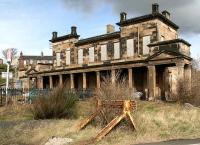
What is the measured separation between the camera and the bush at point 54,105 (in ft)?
54.0

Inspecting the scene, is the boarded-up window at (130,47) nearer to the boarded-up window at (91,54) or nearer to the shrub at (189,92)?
the boarded-up window at (91,54)

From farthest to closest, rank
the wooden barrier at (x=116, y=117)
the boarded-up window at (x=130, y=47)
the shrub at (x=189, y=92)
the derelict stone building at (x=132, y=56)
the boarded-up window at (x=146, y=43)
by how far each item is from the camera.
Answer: the boarded-up window at (x=130, y=47), the boarded-up window at (x=146, y=43), the derelict stone building at (x=132, y=56), the shrub at (x=189, y=92), the wooden barrier at (x=116, y=117)

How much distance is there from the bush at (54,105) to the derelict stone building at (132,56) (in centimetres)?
1466

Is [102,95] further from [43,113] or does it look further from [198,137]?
[198,137]

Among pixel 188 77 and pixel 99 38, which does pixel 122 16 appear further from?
pixel 188 77

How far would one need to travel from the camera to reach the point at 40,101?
16.5m

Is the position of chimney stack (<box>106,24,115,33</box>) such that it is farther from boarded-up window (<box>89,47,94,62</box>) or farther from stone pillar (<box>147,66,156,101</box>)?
stone pillar (<box>147,66,156,101</box>)

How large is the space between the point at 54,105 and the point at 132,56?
27.3 meters

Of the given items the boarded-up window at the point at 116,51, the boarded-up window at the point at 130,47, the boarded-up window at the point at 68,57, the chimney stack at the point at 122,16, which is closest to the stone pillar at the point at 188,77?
the boarded-up window at the point at 130,47

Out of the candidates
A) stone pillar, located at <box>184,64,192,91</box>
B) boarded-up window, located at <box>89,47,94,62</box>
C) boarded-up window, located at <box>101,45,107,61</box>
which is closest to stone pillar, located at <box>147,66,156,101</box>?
stone pillar, located at <box>184,64,192,91</box>

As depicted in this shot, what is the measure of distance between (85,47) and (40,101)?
111 feet

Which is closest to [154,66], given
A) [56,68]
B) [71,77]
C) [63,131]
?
[71,77]

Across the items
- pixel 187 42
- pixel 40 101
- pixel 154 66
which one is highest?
pixel 187 42

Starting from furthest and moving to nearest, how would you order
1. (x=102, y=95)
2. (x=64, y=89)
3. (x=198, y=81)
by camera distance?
1. (x=198, y=81)
2. (x=64, y=89)
3. (x=102, y=95)
